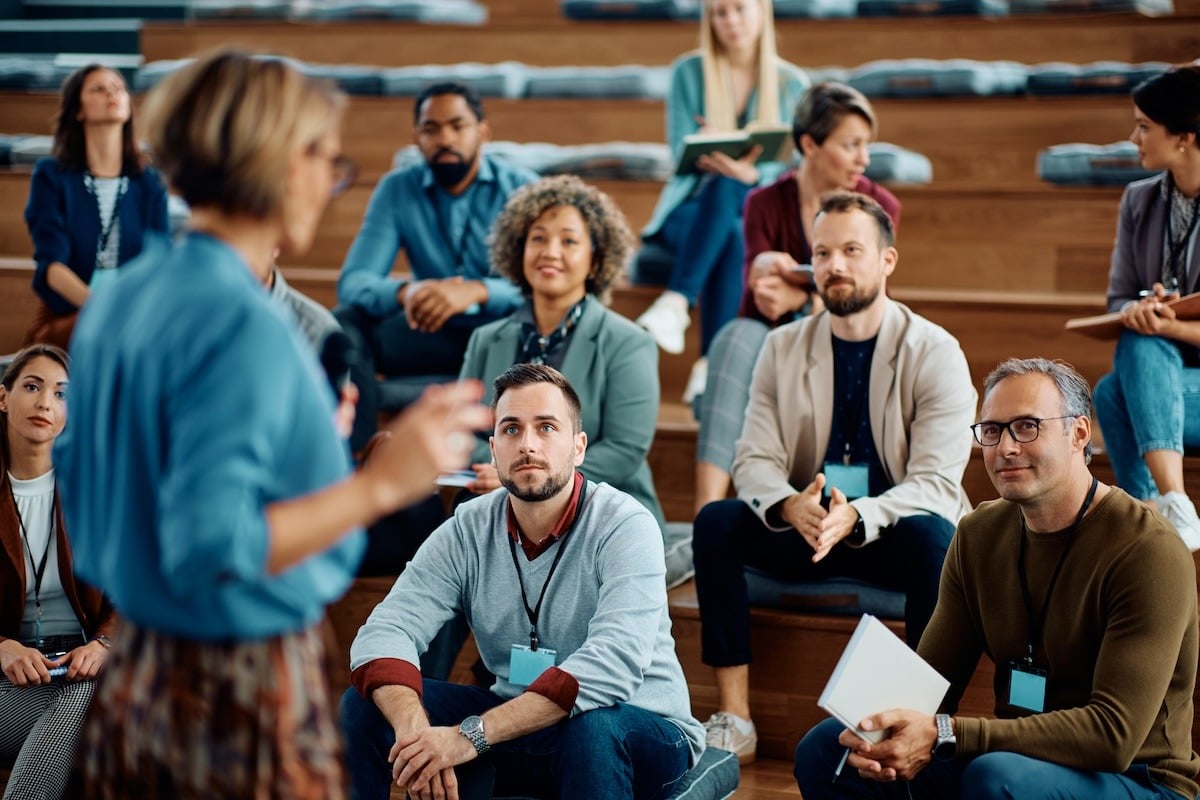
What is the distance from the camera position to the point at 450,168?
3.62 m

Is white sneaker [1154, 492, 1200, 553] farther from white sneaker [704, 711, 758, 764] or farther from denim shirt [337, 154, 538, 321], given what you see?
denim shirt [337, 154, 538, 321]

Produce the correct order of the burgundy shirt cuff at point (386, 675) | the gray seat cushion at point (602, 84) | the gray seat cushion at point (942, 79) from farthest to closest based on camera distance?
the gray seat cushion at point (602, 84)
the gray seat cushion at point (942, 79)
the burgundy shirt cuff at point (386, 675)

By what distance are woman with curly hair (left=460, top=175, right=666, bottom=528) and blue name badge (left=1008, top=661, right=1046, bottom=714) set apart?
1040 mm

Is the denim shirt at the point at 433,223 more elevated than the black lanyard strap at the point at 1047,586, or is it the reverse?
the denim shirt at the point at 433,223

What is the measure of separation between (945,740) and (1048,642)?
0.73 feet

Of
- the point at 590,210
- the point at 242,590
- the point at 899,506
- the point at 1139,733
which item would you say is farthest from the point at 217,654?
the point at 590,210

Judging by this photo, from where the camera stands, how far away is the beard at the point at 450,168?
3.61 metres

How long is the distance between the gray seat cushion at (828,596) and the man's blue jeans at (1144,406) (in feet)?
2.00

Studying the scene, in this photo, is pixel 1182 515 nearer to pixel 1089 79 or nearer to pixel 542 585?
pixel 542 585

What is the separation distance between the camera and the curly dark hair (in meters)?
3.21

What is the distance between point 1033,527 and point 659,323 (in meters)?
1.53

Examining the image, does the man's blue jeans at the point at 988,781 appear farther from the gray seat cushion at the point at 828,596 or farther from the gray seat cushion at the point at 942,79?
the gray seat cushion at the point at 942,79

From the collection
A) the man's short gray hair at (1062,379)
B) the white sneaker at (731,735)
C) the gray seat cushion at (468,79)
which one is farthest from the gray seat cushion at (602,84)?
the man's short gray hair at (1062,379)

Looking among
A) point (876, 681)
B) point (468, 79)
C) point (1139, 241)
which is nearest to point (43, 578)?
point (876, 681)
